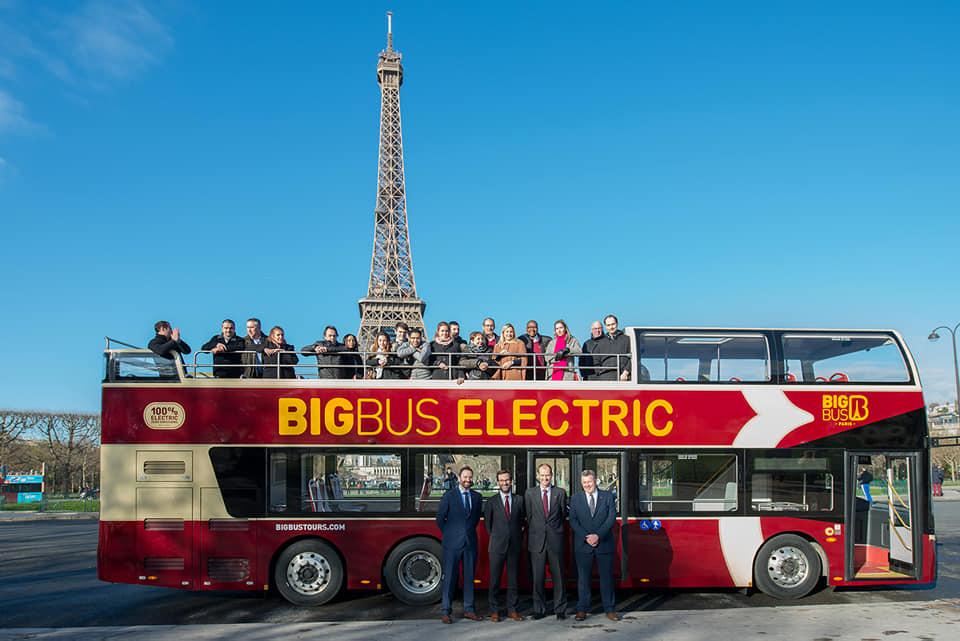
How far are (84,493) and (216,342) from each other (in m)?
40.4

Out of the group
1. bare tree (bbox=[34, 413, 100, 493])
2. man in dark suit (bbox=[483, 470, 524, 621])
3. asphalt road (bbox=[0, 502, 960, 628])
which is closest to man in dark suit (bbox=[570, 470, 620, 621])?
man in dark suit (bbox=[483, 470, 524, 621])

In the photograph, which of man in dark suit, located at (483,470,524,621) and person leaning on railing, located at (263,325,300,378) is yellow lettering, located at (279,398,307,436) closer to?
person leaning on railing, located at (263,325,300,378)

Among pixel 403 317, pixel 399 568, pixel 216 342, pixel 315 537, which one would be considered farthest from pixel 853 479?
pixel 403 317

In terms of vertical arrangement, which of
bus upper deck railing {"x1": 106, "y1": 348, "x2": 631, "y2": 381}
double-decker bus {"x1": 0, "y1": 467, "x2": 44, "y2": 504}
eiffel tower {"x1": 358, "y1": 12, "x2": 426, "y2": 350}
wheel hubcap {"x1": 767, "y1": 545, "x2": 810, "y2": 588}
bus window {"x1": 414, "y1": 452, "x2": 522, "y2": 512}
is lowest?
double-decker bus {"x1": 0, "y1": 467, "x2": 44, "y2": 504}

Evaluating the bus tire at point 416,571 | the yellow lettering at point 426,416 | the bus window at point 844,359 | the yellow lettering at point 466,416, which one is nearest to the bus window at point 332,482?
the yellow lettering at point 426,416

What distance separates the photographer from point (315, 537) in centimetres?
1038

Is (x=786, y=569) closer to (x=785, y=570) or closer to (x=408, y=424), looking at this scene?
(x=785, y=570)

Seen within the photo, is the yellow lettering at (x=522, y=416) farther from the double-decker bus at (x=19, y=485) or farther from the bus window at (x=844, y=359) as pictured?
the double-decker bus at (x=19, y=485)

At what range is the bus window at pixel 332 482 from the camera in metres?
10.4

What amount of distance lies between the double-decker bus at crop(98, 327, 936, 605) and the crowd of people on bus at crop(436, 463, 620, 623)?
2.77 feet

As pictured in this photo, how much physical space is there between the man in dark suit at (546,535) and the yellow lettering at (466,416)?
48.0 inches

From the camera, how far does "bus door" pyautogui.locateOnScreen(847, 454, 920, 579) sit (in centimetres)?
1070

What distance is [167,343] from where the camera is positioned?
1035cm

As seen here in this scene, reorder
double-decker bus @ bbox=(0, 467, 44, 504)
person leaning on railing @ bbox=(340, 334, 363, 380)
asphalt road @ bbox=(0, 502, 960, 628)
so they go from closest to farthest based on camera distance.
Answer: asphalt road @ bbox=(0, 502, 960, 628)
person leaning on railing @ bbox=(340, 334, 363, 380)
double-decker bus @ bbox=(0, 467, 44, 504)
